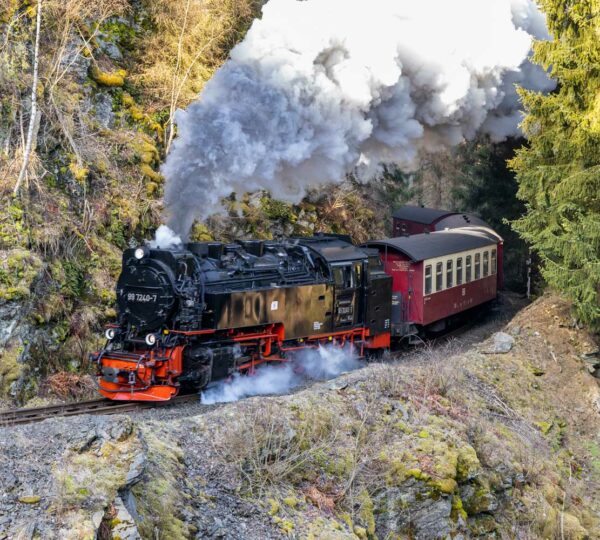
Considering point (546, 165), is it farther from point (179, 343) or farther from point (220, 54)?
point (220, 54)

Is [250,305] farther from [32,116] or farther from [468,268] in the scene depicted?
[468,268]

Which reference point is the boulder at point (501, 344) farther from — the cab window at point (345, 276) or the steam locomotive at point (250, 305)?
the cab window at point (345, 276)

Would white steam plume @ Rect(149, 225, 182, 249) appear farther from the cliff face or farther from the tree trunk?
the tree trunk

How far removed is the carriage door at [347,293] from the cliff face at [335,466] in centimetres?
185

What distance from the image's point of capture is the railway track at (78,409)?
10.1 m

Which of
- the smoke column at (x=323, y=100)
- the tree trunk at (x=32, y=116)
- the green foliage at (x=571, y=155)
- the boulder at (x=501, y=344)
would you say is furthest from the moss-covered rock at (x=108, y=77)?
the boulder at (x=501, y=344)

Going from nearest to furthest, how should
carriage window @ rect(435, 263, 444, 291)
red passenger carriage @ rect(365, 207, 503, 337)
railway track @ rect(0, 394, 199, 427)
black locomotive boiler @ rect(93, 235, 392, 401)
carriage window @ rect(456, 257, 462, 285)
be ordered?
railway track @ rect(0, 394, 199, 427), black locomotive boiler @ rect(93, 235, 392, 401), red passenger carriage @ rect(365, 207, 503, 337), carriage window @ rect(435, 263, 444, 291), carriage window @ rect(456, 257, 462, 285)

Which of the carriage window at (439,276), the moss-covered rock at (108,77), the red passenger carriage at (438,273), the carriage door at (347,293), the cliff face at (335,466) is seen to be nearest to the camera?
the cliff face at (335,466)

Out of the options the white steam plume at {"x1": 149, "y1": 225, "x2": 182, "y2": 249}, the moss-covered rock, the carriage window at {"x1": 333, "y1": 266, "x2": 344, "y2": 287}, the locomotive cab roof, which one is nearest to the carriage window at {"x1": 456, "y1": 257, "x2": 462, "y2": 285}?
the locomotive cab roof

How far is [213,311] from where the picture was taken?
456 inches

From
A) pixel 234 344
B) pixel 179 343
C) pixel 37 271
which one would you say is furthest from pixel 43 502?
pixel 37 271

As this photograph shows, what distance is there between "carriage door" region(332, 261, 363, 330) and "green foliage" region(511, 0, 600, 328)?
3.54 meters

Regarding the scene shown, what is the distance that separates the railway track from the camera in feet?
33.1

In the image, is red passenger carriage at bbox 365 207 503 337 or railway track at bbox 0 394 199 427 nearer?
railway track at bbox 0 394 199 427
